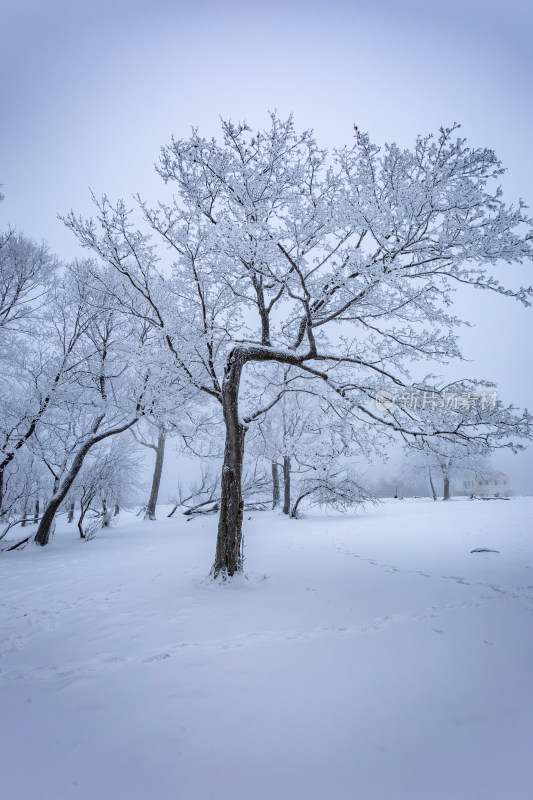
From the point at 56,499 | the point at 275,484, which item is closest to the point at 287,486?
the point at 275,484

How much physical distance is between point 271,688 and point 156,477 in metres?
15.3

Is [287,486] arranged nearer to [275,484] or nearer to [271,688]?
[275,484]

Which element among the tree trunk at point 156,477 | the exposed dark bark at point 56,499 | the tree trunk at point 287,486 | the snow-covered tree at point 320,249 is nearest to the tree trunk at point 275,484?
the tree trunk at point 287,486

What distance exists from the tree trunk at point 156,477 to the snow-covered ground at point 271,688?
10682mm

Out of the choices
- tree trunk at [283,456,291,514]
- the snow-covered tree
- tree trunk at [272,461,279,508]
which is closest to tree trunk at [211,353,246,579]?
the snow-covered tree

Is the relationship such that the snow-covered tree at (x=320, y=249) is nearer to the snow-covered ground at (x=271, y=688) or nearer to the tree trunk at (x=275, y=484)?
the snow-covered ground at (x=271, y=688)

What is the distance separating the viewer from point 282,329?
302 inches

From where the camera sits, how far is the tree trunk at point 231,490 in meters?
5.48

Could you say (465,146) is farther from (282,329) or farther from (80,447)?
(80,447)

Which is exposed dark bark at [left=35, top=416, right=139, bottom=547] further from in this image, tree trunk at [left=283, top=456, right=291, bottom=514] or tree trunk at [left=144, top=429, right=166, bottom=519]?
tree trunk at [left=283, top=456, right=291, bottom=514]

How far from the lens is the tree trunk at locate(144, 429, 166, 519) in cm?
1600

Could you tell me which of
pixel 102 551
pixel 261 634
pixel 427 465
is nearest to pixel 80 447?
pixel 102 551

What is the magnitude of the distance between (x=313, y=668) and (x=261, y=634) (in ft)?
2.63

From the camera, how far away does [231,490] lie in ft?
18.6
